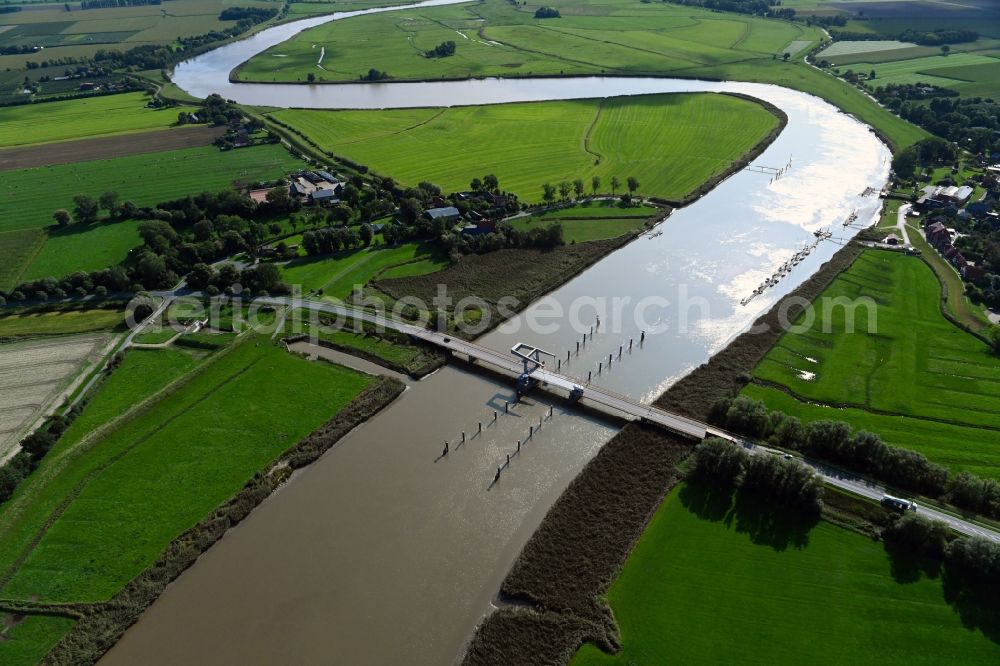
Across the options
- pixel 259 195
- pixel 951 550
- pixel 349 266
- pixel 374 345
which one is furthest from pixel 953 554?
pixel 259 195

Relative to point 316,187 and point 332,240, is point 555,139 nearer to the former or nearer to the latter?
point 316,187

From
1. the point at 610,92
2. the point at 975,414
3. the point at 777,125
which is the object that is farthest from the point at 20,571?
the point at 610,92

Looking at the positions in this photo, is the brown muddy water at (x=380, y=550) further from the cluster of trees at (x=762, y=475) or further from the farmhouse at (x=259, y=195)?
the farmhouse at (x=259, y=195)

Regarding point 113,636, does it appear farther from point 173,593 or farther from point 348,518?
point 348,518

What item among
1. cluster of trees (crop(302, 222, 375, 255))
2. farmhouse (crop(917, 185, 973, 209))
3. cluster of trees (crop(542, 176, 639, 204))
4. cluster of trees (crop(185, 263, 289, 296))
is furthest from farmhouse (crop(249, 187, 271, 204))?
farmhouse (crop(917, 185, 973, 209))

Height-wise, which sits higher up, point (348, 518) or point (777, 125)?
point (777, 125)

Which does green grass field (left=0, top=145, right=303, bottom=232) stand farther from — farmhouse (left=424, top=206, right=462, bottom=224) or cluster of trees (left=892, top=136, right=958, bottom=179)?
cluster of trees (left=892, top=136, right=958, bottom=179)
